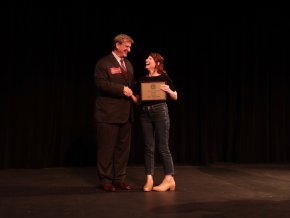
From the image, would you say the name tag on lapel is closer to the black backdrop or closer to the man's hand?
the man's hand

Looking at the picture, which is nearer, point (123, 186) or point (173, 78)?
point (123, 186)

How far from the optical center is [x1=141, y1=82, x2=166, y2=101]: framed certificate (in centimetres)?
347

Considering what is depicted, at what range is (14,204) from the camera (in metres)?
3.00

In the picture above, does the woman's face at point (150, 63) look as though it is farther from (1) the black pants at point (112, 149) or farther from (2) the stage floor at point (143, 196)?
(2) the stage floor at point (143, 196)

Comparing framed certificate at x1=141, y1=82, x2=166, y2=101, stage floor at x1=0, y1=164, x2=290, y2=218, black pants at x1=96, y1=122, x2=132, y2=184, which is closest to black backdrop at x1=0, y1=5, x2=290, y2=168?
stage floor at x1=0, y1=164, x2=290, y2=218

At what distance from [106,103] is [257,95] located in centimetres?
293

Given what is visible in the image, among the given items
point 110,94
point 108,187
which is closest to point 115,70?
point 110,94

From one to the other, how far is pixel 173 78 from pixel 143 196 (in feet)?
8.23

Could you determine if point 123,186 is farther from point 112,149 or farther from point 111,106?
point 111,106

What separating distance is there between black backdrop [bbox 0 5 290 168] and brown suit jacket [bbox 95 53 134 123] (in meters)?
1.65

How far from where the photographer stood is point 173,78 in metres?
5.55

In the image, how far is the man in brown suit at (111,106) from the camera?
11.6 feet

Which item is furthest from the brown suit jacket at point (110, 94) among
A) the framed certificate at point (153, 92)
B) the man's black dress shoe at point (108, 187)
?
the man's black dress shoe at point (108, 187)

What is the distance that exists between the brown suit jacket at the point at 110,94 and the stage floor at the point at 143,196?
0.63 metres
